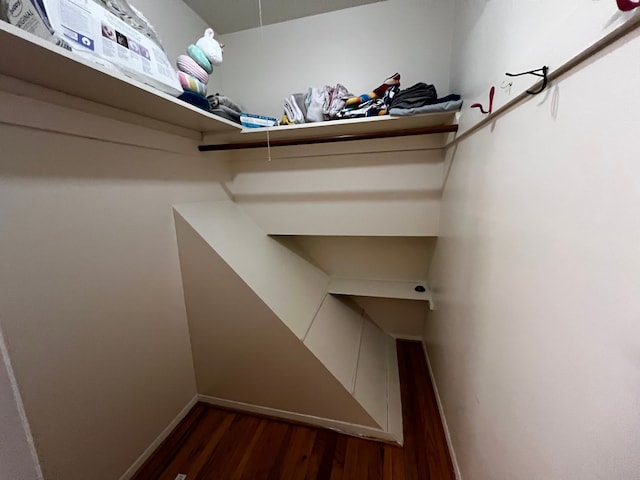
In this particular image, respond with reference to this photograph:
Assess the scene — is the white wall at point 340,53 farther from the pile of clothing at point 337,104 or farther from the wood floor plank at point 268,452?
the wood floor plank at point 268,452

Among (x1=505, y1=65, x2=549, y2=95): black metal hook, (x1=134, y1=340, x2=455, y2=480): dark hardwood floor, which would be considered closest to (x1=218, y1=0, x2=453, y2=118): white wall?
(x1=505, y1=65, x2=549, y2=95): black metal hook

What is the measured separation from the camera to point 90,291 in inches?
35.6

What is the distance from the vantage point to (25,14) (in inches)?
22.4

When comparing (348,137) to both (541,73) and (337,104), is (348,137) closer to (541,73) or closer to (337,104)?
(337,104)

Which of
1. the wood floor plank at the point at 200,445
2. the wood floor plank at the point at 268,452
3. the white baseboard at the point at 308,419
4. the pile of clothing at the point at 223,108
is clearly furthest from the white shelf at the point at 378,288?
the pile of clothing at the point at 223,108

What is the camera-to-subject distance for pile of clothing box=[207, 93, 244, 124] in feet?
4.08

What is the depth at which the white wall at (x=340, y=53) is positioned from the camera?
4.76 feet

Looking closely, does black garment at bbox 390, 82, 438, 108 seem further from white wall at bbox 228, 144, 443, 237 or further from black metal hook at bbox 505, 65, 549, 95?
black metal hook at bbox 505, 65, 549, 95

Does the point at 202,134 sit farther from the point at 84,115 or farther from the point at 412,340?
the point at 412,340

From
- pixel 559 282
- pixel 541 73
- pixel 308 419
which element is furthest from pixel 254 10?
pixel 308 419

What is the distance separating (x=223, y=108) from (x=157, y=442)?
6.03 feet

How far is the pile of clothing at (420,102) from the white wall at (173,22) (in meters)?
1.38

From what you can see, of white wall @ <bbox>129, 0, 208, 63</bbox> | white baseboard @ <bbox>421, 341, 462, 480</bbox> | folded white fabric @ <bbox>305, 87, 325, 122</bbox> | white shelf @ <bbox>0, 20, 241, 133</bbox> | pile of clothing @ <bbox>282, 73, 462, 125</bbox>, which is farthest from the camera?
folded white fabric @ <bbox>305, 87, 325, 122</bbox>

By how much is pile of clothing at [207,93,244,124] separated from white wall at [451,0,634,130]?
121 centimetres
